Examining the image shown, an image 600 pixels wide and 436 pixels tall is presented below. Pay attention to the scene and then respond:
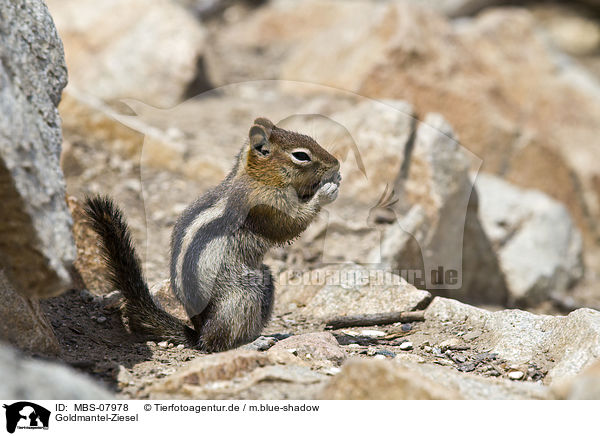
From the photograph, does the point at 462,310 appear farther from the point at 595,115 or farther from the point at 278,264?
the point at 595,115

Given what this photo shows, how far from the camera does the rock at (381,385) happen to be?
231 centimetres

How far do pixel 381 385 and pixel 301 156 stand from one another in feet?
5.52

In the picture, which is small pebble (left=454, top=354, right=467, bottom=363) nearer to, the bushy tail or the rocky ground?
the rocky ground

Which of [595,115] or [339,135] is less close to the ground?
[595,115]

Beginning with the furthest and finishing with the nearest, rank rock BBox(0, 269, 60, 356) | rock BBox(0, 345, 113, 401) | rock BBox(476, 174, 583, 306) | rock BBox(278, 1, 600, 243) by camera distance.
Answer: rock BBox(278, 1, 600, 243) → rock BBox(476, 174, 583, 306) → rock BBox(0, 269, 60, 356) → rock BBox(0, 345, 113, 401)

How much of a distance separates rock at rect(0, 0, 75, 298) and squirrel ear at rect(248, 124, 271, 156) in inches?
47.9

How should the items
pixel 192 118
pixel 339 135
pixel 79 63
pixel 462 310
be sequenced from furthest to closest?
pixel 79 63
pixel 192 118
pixel 339 135
pixel 462 310

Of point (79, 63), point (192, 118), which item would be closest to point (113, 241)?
point (192, 118)

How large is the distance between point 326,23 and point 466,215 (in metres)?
5.27

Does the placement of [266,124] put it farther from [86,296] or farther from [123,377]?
[123,377]

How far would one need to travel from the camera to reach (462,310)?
159 inches

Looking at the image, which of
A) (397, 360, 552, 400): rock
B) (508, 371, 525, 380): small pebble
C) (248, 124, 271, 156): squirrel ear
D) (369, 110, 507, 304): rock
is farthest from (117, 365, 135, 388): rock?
(369, 110, 507, 304): rock

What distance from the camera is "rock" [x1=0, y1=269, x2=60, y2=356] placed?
279 centimetres

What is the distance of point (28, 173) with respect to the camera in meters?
2.32
